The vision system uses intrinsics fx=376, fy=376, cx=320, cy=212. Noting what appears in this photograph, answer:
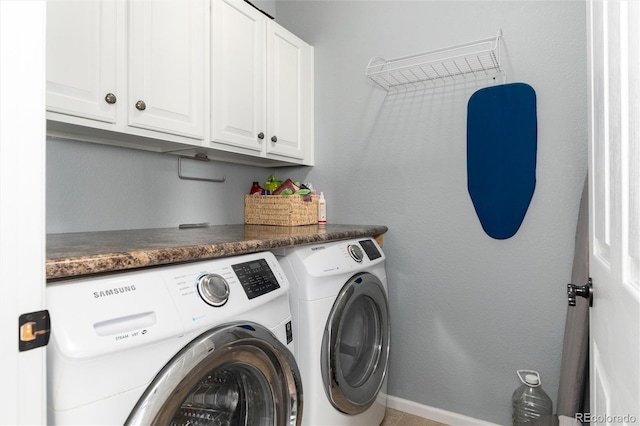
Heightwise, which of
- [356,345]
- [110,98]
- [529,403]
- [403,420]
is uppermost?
[110,98]

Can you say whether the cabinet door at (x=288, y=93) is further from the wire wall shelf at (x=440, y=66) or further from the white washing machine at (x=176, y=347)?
the white washing machine at (x=176, y=347)

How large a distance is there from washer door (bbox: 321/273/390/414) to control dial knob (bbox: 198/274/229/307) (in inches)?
23.7

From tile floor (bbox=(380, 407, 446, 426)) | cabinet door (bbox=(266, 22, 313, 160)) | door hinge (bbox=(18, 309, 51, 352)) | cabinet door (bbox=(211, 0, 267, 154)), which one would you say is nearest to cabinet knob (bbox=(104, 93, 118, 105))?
cabinet door (bbox=(211, 0, 267, 154))

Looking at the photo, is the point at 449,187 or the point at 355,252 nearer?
the point at 355,252

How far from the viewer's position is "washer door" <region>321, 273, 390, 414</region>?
1542 mm

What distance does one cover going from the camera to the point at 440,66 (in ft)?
6.56

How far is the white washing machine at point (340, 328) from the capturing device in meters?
1.48

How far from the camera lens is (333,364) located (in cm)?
154

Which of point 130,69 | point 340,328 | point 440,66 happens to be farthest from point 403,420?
point 130,69

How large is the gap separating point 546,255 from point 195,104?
70.5 inches

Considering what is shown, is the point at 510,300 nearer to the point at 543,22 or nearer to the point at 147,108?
the point at 543,22

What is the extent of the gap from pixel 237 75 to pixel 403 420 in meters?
2.05

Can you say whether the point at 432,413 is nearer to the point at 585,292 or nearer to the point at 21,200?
the point at 585,292

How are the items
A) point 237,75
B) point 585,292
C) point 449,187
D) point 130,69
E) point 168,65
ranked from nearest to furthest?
point 585,292 → point 130,69 → point 168,65 → point 237,75 → point 449,187
